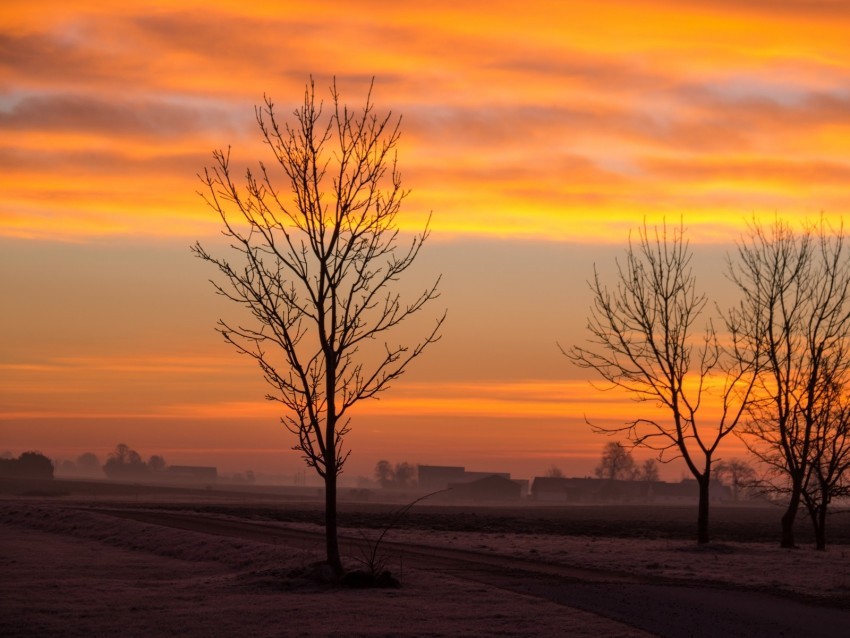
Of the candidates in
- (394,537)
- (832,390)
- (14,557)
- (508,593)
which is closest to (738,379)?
(832,390)

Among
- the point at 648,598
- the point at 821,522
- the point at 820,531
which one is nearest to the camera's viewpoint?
the point at 648,598

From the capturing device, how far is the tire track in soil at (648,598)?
20.5 meters

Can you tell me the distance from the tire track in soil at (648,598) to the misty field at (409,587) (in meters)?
0.06

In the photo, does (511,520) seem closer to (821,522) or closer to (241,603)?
(821,522)

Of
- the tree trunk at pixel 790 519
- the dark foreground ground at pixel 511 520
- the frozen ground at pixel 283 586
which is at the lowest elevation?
the dark foreground ground at pixel 511 520

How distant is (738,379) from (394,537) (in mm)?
16712

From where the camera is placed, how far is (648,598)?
2419cm

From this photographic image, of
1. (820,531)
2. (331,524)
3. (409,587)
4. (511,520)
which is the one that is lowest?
(511,520)

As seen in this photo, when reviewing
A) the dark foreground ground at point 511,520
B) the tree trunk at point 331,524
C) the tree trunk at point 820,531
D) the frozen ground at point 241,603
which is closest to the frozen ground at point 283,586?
the frozen ground at point 241,603

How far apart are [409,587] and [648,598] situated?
19.3 feet

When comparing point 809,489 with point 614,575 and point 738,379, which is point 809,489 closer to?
point 738,379

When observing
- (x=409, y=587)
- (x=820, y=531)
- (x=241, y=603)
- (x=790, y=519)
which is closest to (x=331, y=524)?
(x=409, y=587)

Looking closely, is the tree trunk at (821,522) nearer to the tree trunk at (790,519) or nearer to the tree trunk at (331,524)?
the tree trunk at (790,519)

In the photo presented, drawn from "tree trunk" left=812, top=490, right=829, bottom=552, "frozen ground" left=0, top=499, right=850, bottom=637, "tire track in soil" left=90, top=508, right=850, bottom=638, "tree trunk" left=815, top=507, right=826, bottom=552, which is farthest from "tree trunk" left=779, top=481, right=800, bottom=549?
"tire track in soil" left=90, top=508, right=850, bottom=638
